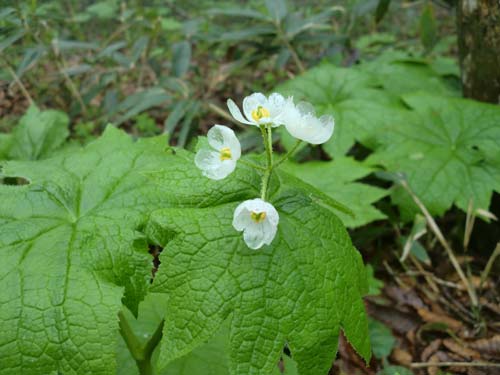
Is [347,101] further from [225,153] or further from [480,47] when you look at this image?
[225,153]

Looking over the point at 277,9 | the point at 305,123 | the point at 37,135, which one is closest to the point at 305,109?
the point at 305,123

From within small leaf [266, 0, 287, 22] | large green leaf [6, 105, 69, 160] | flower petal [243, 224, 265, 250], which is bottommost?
large green leaf [6, 105, 69, 160]

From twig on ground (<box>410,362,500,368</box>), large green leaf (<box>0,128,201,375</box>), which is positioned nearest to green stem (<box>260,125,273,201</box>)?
large green leaf (<box>0,128,201,375</box>)

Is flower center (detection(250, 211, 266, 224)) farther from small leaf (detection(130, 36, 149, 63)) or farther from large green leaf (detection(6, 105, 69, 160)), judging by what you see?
small leaf (detection(130, 36, 149, 63))

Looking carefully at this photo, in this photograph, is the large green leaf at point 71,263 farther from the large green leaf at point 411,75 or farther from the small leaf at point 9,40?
the large green leaf at point 411,75

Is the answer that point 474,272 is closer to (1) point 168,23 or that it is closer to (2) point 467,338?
(2) point 467,338

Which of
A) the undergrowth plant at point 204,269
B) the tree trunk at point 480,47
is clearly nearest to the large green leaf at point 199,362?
the undergrowth plant at point 204,269

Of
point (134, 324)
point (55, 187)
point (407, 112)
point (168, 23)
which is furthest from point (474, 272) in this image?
point (168, 23)
